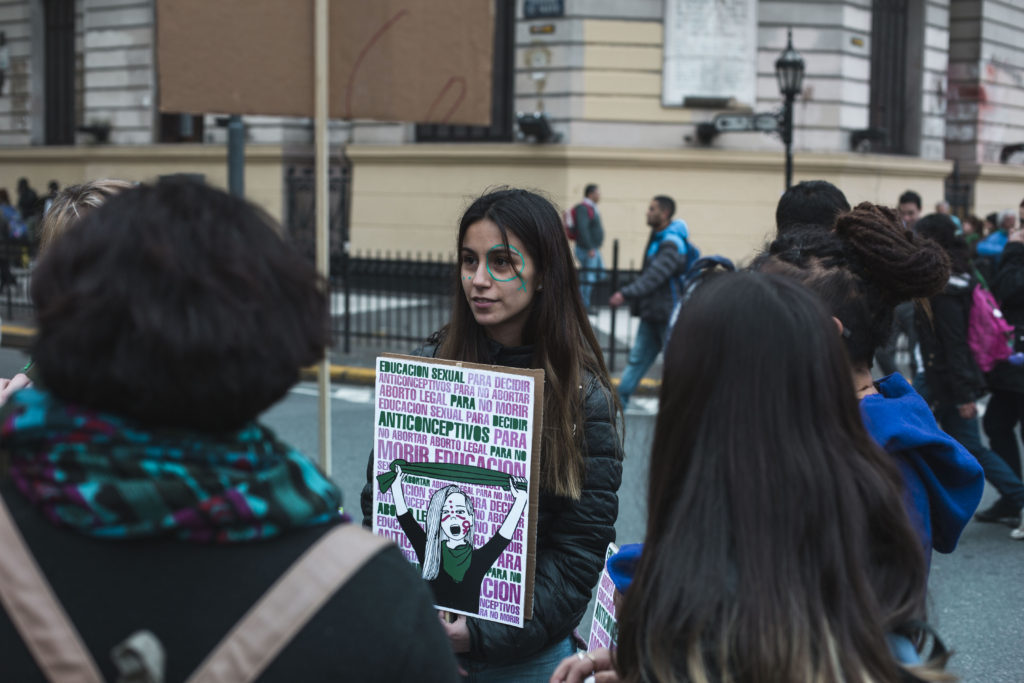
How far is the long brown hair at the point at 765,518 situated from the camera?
152cm

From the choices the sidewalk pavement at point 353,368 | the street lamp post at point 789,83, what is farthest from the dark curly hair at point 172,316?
the street lamp post at point 789,83

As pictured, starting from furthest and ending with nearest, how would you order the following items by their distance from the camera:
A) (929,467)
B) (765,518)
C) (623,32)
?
(623,32), (929,467), (765,518)

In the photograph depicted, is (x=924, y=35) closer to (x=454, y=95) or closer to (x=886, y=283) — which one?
(x=454, y=95)

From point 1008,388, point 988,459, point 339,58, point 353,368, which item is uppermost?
point 339,58

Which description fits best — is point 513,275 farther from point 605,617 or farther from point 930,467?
point 930,467

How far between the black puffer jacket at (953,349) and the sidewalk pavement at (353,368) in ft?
14.3

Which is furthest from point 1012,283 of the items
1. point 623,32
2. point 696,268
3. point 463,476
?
point 623,32

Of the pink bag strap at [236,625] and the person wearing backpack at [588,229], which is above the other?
the person wearing backpack at [588,229]

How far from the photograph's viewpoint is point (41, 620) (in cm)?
122

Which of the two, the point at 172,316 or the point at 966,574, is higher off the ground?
the point at 172,316

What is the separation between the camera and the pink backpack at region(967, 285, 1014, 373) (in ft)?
20.5

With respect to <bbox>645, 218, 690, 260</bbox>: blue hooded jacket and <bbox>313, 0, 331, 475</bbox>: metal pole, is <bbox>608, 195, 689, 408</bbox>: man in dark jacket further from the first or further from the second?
<bbox>313, 0, 331, 475</bbox>: metal pole

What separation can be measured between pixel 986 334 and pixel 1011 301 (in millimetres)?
618

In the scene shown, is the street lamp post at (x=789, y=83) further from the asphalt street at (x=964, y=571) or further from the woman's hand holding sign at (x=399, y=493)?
the woman's hand holding sign at (x=399, y=493)
